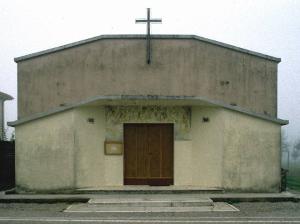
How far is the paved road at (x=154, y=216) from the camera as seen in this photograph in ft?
37.7

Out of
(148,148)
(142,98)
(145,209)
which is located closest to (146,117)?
(148,148)

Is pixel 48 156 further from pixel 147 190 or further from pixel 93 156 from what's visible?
pixel 147 190

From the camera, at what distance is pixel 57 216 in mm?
12445

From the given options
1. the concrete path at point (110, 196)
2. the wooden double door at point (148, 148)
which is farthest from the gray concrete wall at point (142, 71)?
the concrete path at point (110, 196)

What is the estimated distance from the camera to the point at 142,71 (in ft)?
60.8

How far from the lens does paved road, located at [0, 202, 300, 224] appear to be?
1148cm

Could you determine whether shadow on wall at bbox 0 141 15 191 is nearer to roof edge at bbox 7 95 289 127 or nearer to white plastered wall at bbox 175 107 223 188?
roof edge at bbox 7 95 289 127

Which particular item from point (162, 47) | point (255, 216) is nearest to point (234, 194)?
point (255, 216)

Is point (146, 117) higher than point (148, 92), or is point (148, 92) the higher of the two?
point (148, 92)

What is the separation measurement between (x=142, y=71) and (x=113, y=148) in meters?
Answer: 3.30

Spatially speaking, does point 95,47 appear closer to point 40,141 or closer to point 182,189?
point 40,141

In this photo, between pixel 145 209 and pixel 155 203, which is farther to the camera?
pixel 155 203

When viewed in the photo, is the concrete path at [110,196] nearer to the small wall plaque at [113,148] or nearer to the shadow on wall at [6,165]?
the shadow on wall at [6,165]

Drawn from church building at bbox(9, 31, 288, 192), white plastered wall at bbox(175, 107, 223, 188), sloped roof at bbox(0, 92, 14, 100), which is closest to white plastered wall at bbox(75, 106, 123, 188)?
church building at bbox(9, 31, 288, 192)
